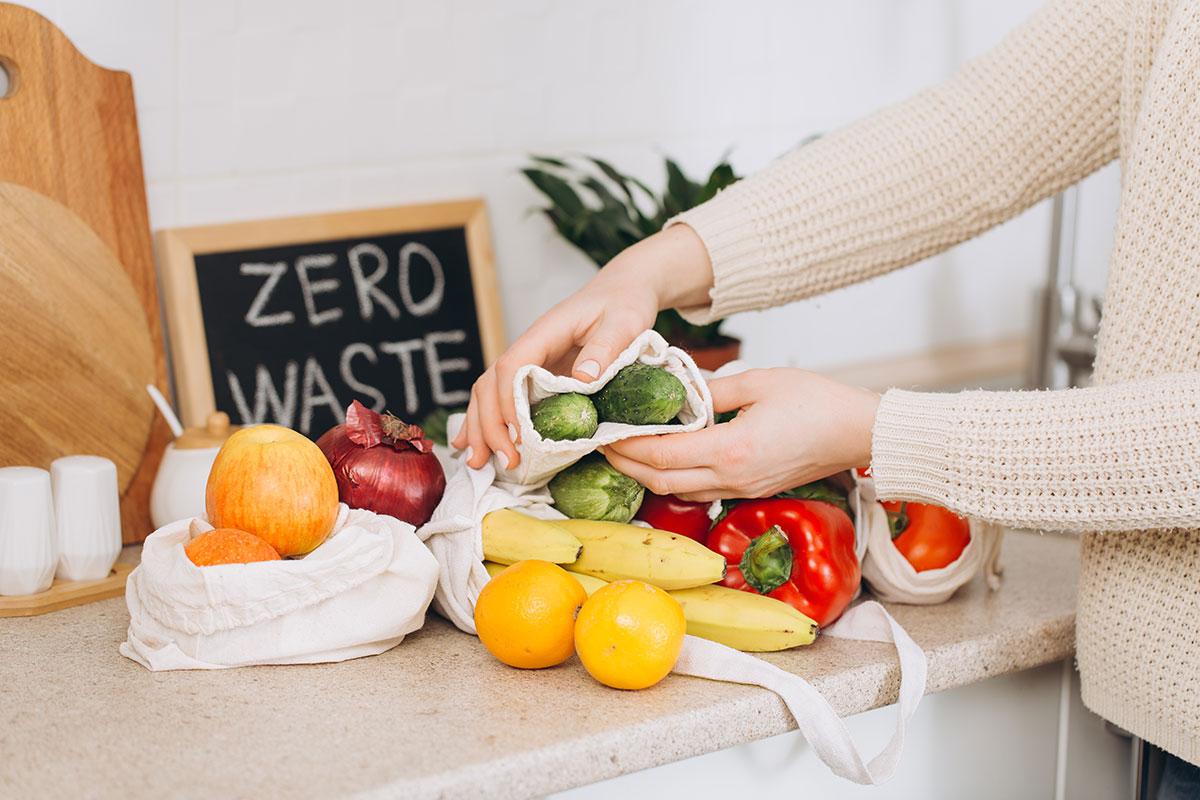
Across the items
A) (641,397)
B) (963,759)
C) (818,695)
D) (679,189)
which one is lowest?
(963,759)

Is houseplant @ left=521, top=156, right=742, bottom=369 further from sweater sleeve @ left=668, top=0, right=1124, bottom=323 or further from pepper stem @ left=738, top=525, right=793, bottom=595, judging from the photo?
pepper stem @ left=738, top=525, right=793, bottom=595

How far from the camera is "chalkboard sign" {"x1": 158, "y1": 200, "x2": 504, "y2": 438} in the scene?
136 cm

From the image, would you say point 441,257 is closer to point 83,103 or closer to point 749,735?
point 83,103

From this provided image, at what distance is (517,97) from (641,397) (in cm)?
68

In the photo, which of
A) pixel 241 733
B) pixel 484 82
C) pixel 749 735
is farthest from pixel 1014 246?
pixel 241 733

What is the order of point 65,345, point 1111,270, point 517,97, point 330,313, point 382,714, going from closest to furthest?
point 382,714, point 1111,270, point 65,345, point 330,313, point 517,97

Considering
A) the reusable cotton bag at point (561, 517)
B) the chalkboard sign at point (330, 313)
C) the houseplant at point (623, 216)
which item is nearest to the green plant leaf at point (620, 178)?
the houseplant at point (623, 216)

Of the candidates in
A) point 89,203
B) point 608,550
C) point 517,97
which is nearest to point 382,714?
point 608,550

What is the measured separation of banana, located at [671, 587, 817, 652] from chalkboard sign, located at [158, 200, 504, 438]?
1.92 feet

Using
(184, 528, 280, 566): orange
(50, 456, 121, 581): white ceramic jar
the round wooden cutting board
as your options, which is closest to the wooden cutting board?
the round wooden cutting board

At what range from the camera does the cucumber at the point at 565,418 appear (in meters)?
0.98

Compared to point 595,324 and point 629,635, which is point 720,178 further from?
point 629,635

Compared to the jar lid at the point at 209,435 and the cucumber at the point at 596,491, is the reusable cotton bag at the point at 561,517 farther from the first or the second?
A: the jar lid at the point at 209,435

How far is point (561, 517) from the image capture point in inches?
42.7
